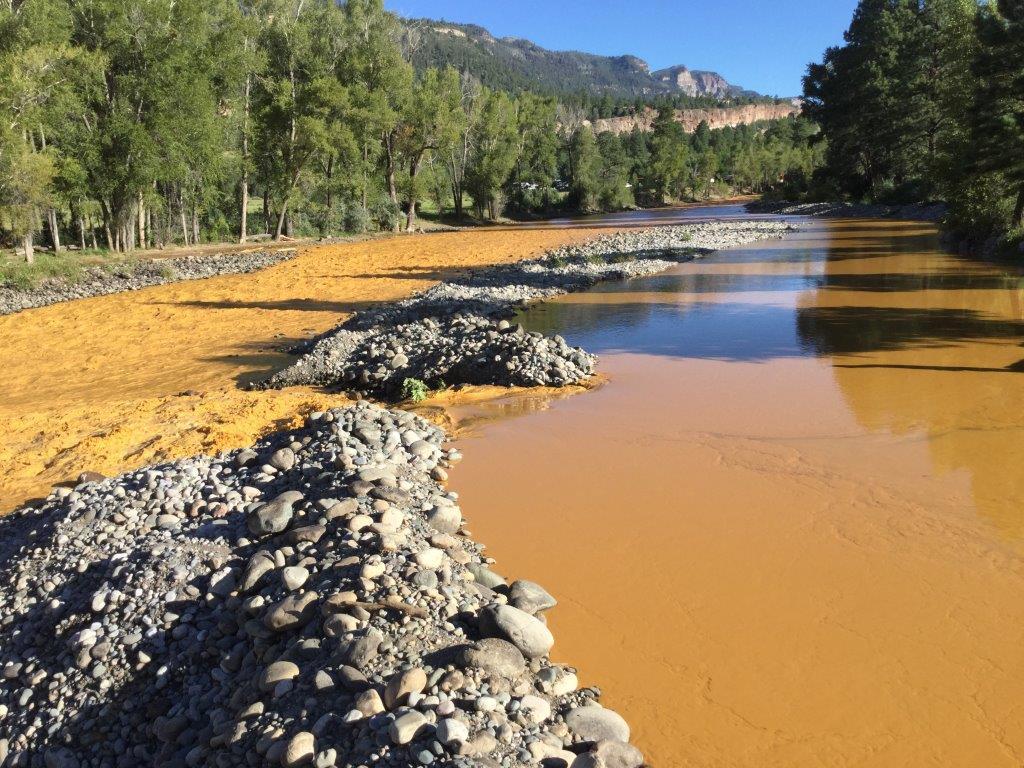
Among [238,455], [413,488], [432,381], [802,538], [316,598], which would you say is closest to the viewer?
[316,598]

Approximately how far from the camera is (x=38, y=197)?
80.7 ft

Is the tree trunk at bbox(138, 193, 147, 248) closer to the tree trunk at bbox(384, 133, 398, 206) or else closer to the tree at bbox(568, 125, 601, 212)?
the tree trunk at bbox(384, 133, 398, 206)

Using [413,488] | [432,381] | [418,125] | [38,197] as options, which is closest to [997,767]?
[413,488]

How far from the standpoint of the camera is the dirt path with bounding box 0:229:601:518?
9.31 metres

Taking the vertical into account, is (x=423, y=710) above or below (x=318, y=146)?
below

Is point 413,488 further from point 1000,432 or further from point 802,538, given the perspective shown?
point 1000,432

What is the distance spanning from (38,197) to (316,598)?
84.1 ft

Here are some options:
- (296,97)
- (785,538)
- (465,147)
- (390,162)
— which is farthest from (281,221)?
(785,538)

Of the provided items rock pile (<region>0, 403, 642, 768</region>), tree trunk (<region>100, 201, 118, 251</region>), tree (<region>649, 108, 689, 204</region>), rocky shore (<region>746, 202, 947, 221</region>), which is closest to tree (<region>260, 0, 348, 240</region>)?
tree trunk (<region>100, 201, 118, 251</region>)

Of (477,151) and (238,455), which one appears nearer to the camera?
(238,455)

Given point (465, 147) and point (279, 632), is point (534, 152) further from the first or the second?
point (279, 632)

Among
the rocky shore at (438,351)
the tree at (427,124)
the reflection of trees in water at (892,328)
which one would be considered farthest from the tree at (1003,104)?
the tree at (427,124)

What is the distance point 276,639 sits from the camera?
15.2 ft

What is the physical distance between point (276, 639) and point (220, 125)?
111 ft
